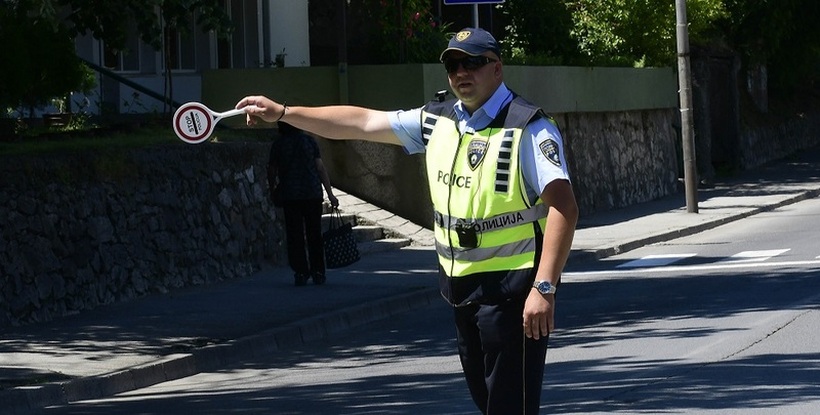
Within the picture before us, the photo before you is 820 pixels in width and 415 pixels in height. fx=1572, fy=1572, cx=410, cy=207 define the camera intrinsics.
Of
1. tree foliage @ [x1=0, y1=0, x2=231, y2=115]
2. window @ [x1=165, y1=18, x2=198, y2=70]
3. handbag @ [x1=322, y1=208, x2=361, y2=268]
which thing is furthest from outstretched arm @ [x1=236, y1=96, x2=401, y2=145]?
window @ [x1=165, y1=18, x2=198, y2=70]

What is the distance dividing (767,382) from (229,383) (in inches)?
140

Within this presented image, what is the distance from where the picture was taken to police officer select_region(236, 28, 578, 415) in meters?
5.47

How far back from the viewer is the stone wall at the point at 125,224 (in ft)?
43.5

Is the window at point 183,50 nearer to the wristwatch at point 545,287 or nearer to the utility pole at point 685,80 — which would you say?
the utility pole at point 685,80

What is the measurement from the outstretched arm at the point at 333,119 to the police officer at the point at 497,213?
0.07 meters

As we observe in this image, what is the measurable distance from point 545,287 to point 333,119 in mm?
1045

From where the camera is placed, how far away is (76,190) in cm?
1427

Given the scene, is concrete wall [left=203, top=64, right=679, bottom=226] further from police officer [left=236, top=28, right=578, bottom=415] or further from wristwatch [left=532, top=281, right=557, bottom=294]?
wristwatch [left=532, top=281, right=557, bottom=294]

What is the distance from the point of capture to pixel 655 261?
61.5ft

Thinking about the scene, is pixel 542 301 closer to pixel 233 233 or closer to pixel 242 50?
pixel 233 233

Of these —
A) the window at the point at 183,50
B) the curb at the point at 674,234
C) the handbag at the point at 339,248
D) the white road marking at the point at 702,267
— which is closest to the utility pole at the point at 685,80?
the curb at the point at 674,234

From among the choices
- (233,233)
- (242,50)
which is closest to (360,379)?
(233,233)

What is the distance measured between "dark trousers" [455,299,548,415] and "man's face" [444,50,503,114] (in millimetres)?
745

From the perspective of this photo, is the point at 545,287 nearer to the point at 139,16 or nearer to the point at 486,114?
the point at 486,114
